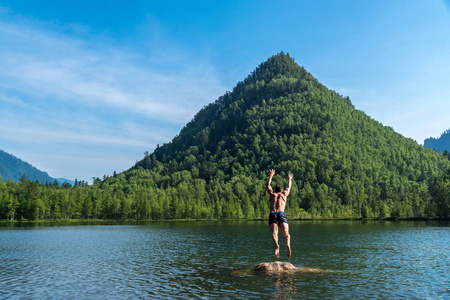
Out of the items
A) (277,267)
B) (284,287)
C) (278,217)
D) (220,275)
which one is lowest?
(220,275)

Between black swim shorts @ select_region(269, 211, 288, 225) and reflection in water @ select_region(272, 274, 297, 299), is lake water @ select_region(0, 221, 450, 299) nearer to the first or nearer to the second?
reflection in water @ select_region(272, 274, 297, 299)

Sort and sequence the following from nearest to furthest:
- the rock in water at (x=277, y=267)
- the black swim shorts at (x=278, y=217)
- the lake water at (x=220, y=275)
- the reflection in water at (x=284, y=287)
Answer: the reflection in water at (x=284, y=287), the lake water at (x=220, y=275), the black swim shorts at (x=278, y=217), the rock in water at (x=277, y=267)

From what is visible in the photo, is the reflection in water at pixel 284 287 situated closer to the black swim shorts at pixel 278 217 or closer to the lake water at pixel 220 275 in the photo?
the lake water at pixel 220 275

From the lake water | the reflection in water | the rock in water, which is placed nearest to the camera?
the reflection in water

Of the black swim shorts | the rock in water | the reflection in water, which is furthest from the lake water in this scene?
the black swim shorts

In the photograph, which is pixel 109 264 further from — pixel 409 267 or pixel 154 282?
pixel 409 267

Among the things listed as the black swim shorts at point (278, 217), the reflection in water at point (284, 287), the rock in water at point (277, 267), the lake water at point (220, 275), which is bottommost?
the lake water at point (220, 275)

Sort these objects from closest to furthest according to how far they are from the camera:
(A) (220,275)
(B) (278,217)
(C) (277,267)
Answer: (B) (278,217) < (C) (277,267) < (A) (220,275)

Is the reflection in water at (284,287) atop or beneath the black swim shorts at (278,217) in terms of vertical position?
beneath

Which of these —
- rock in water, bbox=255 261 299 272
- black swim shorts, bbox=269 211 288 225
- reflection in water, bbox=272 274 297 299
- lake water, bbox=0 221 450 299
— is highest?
black swim shorts, bbox=269 211 288 225

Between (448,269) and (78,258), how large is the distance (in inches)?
1922

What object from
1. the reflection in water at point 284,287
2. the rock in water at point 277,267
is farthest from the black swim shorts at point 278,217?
the rock in water at point 277,267

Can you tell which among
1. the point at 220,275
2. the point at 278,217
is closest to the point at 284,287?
the point at 278,217

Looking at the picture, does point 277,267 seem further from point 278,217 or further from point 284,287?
point 278,217
